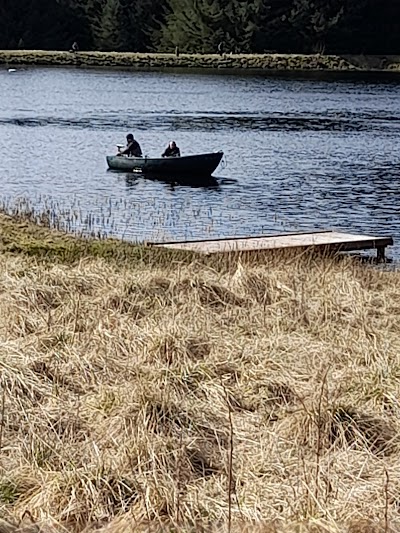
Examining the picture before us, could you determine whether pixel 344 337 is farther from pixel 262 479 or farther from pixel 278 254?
pixel 278 254

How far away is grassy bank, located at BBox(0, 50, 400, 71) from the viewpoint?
77500 mm

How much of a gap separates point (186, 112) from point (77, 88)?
14802 millimetres

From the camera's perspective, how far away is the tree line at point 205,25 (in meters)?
78.4

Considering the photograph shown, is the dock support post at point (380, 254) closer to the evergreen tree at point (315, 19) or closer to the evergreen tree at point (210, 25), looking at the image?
the evergreen tree at point (315, 19)

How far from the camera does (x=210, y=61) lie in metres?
78.7

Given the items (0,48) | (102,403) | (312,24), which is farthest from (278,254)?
(0,48)

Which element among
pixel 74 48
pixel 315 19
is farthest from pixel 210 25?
pixel 74 48

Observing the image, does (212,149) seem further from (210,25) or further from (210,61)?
(210,25)

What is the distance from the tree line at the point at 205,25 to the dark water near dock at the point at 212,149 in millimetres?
18242

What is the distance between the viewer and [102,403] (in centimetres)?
607

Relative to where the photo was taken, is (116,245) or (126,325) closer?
(126,325)

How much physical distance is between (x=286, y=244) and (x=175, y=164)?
41.9ft

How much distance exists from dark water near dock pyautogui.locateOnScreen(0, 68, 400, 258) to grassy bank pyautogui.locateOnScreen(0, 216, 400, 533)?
25.7 feet

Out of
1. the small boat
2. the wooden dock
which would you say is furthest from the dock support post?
the small boat
